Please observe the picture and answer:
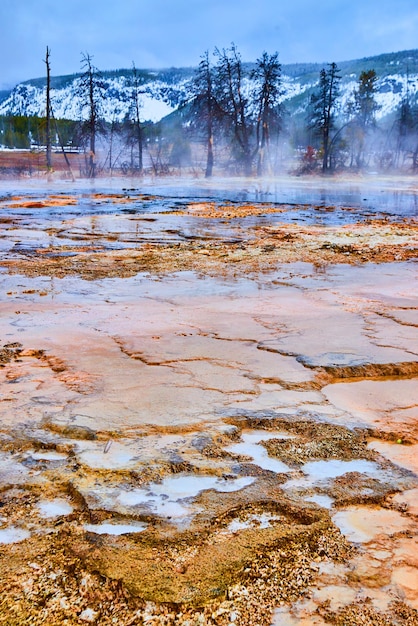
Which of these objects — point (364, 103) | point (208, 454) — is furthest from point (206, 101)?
point (208, 454)

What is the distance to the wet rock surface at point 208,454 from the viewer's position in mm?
1510

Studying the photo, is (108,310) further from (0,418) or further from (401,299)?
(401,299)

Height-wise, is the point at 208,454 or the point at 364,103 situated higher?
the point at 364,103

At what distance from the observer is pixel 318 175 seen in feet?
124

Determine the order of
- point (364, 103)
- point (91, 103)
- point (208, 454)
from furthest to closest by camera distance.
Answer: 1. point (364, 103)
2. point (91, 103)
3. point (208, 454)

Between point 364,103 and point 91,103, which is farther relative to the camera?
point 364,103

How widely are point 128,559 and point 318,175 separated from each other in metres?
38.4

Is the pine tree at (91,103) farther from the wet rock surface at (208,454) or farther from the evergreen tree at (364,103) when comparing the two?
the wet rock surface at (208,454)

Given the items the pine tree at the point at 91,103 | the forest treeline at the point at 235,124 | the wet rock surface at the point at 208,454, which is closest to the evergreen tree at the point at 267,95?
the forest treeline at the point at 235,124

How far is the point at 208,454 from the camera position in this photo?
2.27 meters

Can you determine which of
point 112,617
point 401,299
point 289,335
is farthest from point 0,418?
point 401,299

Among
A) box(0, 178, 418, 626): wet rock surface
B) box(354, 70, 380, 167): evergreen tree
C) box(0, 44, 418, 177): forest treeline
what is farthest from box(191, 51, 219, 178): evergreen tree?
box(0, 178, 418, 626): wet rock surface

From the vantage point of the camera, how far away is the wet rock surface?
1510mm

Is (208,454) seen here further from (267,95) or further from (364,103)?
(364,103)
